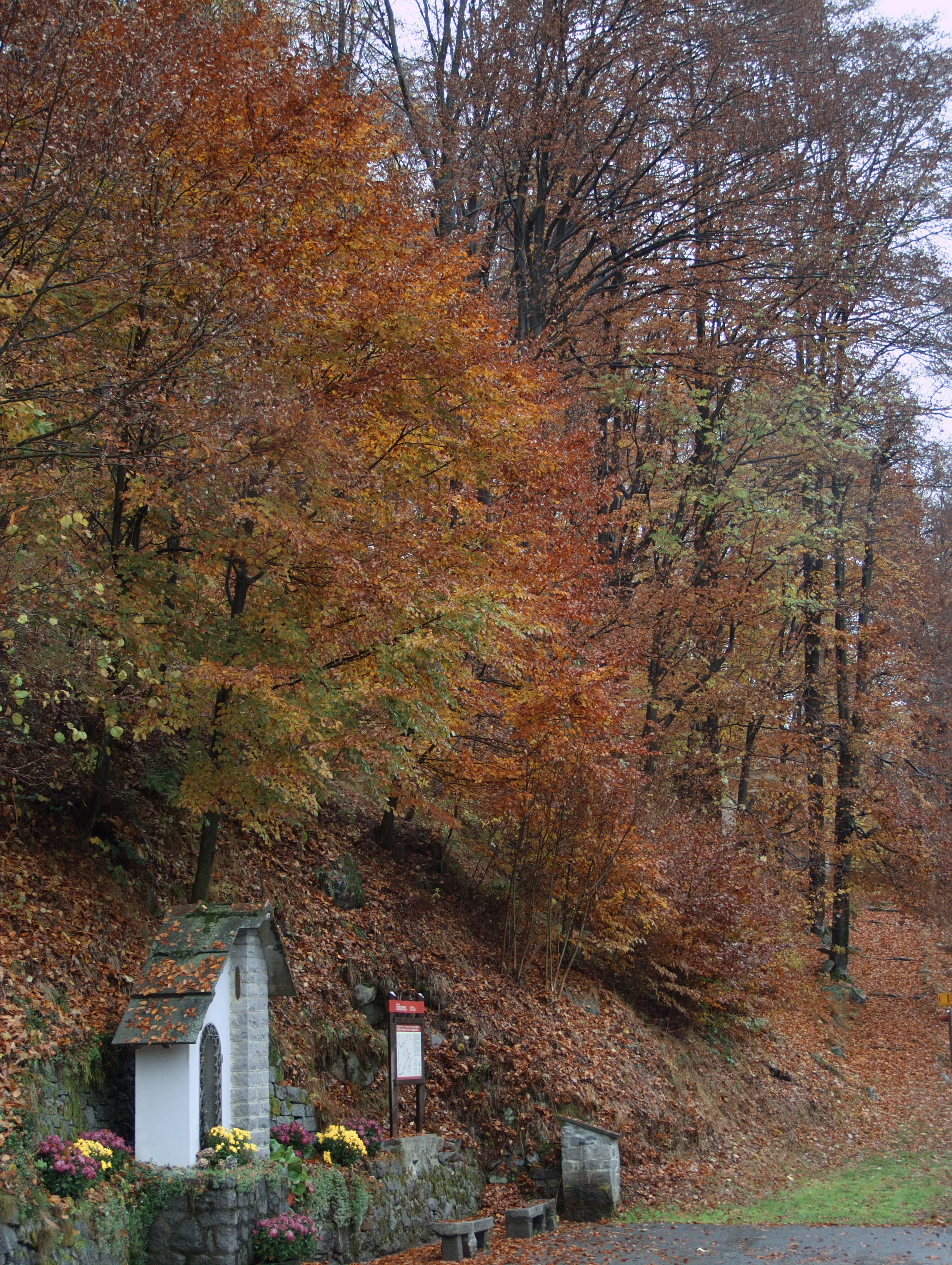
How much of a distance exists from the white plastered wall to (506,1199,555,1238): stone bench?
12.1 ft

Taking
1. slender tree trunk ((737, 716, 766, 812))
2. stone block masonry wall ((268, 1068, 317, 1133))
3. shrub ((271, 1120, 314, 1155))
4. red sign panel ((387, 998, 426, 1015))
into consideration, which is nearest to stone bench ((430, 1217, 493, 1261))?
shrub ((271, 1120, 314, 1155))

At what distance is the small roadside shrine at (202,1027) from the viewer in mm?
8523

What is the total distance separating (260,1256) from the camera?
8406 mm

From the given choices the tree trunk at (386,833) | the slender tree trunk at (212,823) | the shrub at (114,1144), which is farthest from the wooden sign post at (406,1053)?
the tree trunk at (386,833)

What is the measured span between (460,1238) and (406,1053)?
1.90 m

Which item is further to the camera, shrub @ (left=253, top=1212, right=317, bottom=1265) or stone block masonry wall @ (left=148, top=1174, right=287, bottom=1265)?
shrub @ (left=253, top=1212, right=317, bottom=1265)

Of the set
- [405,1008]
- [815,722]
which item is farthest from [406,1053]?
[815,722]

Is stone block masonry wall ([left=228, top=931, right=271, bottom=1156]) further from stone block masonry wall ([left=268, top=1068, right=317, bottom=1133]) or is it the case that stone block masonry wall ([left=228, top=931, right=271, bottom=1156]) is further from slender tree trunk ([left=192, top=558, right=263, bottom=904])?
slender tree trunk ([left=192, top=558, right=263, bottom=904])

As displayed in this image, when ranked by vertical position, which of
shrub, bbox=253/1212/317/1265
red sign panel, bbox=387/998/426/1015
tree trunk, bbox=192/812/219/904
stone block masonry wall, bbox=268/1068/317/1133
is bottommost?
shrub, bbox=253/1212/317/1265

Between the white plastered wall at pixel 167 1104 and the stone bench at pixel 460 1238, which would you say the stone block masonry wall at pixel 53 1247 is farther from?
the stone bench at pixel 460 1238

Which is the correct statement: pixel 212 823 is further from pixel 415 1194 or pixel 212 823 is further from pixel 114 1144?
pixel 415 1194

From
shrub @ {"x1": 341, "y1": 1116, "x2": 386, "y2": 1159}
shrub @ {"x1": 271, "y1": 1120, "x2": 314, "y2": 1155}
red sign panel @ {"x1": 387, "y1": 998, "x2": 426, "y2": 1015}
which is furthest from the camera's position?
red sign panel @ {"x1": 387, "y1": 998, "x2": 426, "y2": 1015}

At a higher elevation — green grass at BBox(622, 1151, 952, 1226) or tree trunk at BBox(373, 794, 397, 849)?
tree trunk at BBox(373, 794, 397, 849)

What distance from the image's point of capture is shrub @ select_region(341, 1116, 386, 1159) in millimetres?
10555
